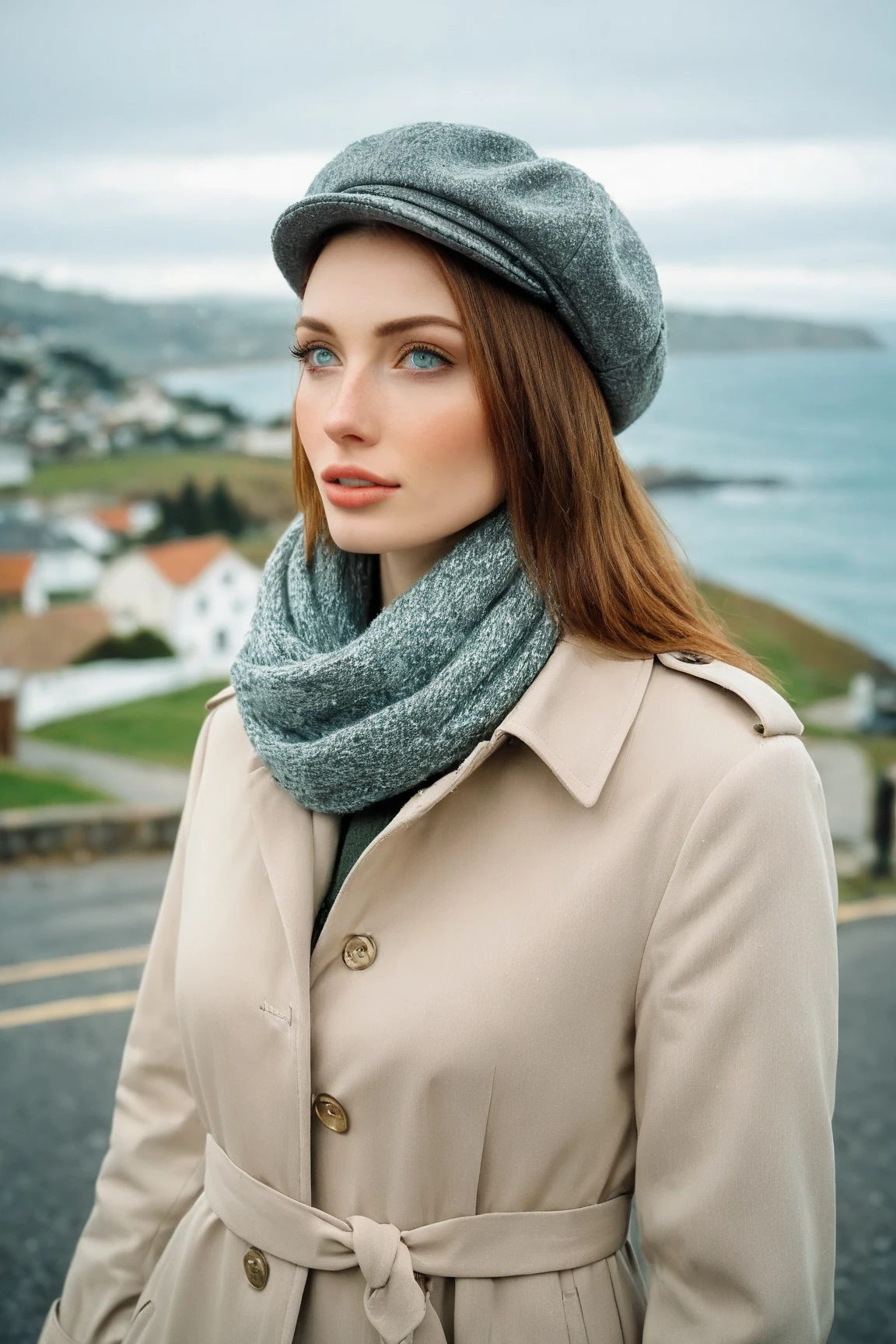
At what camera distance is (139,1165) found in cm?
120

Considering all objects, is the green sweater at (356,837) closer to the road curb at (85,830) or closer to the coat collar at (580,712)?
the coat collar at (580,712)

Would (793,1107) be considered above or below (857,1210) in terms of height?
above

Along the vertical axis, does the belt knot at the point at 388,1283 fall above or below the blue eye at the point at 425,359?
below

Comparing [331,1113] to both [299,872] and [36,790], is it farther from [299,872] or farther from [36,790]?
[36,790]

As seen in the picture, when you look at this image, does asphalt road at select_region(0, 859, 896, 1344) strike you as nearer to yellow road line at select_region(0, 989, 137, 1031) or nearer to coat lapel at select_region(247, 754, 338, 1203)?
yellow road line at select_region(0, 989, 137, 1031)

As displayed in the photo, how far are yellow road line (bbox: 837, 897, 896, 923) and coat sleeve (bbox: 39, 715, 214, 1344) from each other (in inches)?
95.8

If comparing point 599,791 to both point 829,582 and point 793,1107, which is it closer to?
point 793,1107

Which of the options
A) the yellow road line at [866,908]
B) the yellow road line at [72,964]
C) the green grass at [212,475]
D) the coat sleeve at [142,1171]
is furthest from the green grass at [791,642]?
the coat sleeve at [142,1171]

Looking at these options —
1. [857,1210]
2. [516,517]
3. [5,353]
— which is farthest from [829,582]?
[516,517]

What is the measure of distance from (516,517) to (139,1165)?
739 mm

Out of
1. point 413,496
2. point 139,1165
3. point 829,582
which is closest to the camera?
point 413,496

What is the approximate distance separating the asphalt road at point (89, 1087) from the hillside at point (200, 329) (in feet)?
4.56

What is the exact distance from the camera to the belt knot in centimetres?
96

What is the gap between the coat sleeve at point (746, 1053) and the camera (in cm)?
90
